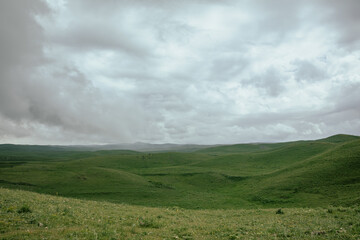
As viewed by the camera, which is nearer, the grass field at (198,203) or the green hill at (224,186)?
the grass field at (198,203)

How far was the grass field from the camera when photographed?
1398 cm

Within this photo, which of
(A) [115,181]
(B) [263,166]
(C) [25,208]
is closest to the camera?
(C) [25,208]

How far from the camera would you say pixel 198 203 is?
4984 cm

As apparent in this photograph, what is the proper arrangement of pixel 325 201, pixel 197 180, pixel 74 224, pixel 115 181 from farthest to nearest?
pixel 197 180
pixel 115 181
pixel 325 201
pixel 74 224

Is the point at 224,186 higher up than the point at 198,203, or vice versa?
the point at 198,203

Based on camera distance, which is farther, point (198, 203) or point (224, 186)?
point (224, 186)

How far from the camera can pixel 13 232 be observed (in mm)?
11508

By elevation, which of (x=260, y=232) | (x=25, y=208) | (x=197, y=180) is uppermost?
(x=25, y=208)

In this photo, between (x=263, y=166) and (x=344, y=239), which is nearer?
(x=344, y=239)

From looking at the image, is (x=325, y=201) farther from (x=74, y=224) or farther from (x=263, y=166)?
(x=263, y=166)

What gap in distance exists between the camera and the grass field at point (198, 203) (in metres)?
14.0

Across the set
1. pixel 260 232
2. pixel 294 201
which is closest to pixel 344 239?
pixel 260 232

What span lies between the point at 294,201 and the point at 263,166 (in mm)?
62735

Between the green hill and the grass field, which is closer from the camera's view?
the grass field
